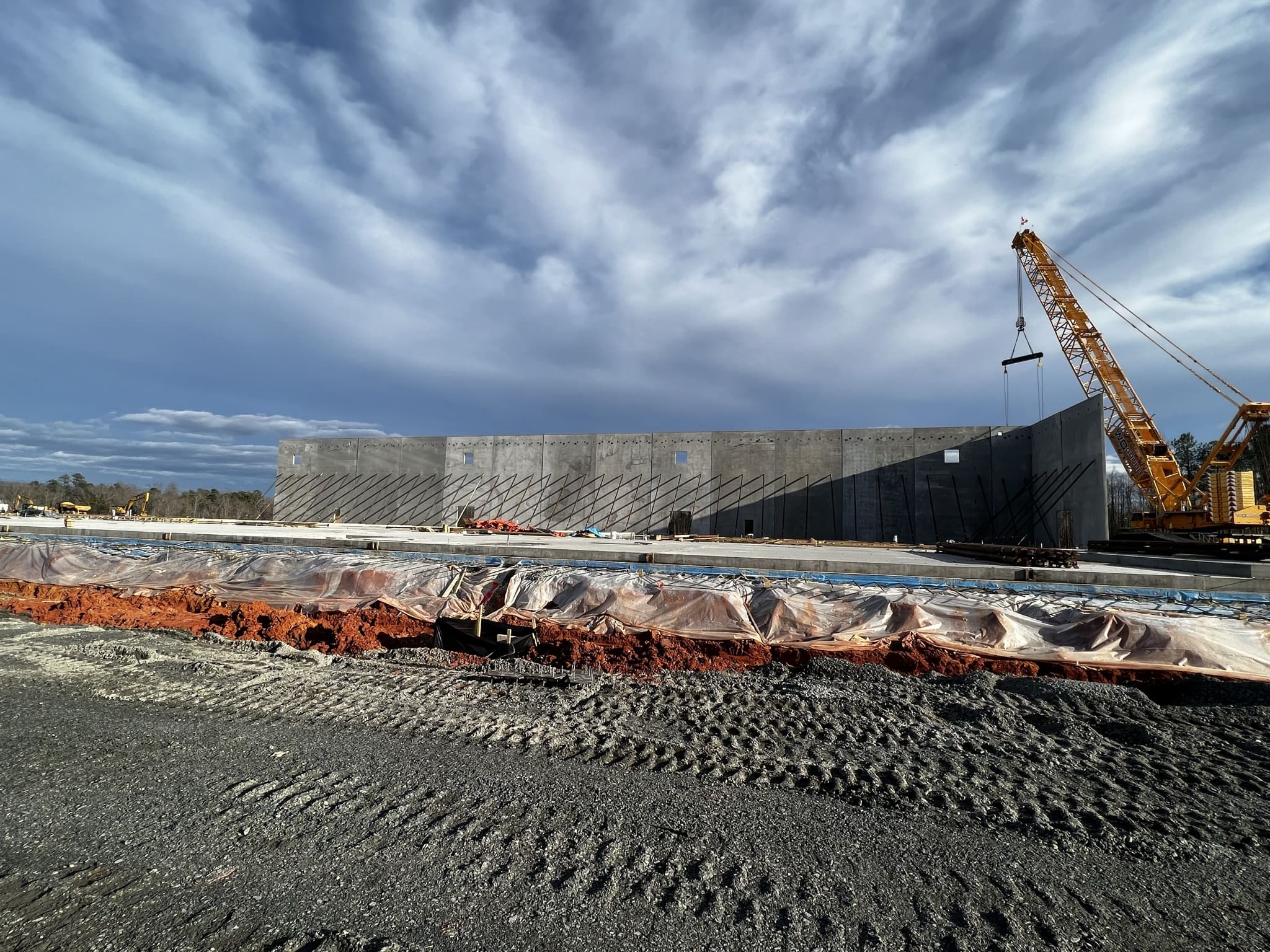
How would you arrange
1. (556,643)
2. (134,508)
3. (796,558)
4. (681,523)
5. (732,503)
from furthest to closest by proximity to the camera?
1. (134,508)
2. (732,503)
3. (681,523)
4. (796,558)
5. (556,643)

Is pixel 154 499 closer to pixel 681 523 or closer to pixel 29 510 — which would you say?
pixel 29 510

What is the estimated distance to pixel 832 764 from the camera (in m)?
3.39

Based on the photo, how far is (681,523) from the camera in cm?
2622

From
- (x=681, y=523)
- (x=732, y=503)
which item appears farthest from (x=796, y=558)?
(x=732, y=503)

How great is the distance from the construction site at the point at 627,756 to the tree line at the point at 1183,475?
25410 mm

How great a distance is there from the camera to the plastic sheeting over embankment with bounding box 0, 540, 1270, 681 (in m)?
5.32

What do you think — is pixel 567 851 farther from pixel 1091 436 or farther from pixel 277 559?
pixel 1091 436

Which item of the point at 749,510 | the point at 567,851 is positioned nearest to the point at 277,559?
the point at 567,851

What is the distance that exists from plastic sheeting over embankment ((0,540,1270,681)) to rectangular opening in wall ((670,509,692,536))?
17369 millimetres

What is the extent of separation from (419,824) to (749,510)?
24.3 m

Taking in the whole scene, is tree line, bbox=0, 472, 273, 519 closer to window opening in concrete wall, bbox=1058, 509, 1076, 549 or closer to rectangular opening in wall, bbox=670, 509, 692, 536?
rectangular opening in wall, bbox=670, 509, 692, 536

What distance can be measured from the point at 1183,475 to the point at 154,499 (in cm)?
6102

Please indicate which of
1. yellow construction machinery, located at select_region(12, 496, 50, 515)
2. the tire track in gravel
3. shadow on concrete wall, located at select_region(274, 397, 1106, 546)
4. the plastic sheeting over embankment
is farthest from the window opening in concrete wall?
yellow construction machinery, located at select_region(12, 496, 50, 515)

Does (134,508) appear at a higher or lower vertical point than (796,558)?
higher
